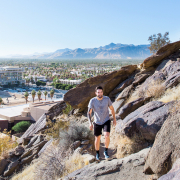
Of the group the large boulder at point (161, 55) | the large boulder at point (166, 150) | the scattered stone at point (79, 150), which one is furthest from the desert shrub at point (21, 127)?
the large boulder at point (166, 150)

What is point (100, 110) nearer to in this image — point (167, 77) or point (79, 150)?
point (79, 150)

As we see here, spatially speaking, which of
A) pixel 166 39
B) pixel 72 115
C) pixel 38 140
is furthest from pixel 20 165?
pixel 166 39

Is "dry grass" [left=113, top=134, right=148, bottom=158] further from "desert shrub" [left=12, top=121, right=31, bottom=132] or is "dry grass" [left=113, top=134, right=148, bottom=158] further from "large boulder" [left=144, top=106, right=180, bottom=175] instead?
"desert shrub" [left=12, top=121, right=31, bottom=132]

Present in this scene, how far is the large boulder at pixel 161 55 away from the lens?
396 inches

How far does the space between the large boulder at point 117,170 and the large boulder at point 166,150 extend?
0.93 ft

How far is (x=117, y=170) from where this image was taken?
13.0 feet

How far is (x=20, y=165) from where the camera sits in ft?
28.8

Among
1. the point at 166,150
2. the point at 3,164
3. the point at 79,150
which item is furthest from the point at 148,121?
the point at 3,164

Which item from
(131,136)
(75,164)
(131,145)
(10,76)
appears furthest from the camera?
(10,76)

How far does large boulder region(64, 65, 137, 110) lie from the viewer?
35.0 feet

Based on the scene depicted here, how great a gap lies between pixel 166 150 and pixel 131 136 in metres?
1.72

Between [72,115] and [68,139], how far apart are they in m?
4.84

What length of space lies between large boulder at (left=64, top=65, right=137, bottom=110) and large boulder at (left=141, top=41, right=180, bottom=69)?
1259 millimetres

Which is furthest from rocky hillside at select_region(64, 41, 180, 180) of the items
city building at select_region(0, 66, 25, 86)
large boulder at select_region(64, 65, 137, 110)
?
city building at select_region(0, 66, 25, 86)
